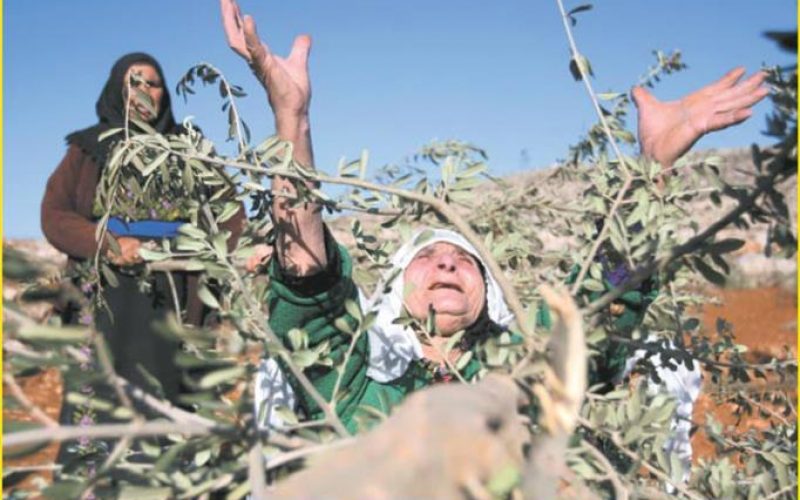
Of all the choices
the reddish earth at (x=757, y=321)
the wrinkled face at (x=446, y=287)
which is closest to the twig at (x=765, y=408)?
the wrinkled face at (x=446, y=287)

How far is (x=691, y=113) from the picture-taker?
5.29 ft

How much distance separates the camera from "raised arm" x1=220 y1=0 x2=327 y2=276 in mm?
1683

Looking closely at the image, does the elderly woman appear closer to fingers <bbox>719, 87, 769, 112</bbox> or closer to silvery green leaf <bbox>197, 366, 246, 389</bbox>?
fingers <bbox>719, 87, 769, 112</bbox>

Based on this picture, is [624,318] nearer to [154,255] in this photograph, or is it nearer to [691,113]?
[691,113]

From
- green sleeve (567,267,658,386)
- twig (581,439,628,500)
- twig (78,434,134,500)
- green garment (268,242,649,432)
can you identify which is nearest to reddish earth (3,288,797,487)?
green sleeve (567,267,658,386)

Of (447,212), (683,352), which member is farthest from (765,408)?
(447,212)

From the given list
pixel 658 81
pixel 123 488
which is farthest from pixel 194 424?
pixel 658 81

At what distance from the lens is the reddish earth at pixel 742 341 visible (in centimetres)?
593

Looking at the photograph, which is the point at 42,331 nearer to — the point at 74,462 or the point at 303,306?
the point at 74,462

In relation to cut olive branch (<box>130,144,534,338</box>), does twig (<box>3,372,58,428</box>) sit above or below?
below

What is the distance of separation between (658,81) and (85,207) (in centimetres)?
217

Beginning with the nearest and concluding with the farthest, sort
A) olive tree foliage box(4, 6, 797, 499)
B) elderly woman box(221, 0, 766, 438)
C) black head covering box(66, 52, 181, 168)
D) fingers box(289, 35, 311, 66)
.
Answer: olive tree foliage box(4, 6, 797, 499) < elderly woman box(221, 0, 766, 438) < fingers box(289, 35, 311, 66) < black head covering box(66, 52, 181, 168)

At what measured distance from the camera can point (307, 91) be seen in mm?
1811

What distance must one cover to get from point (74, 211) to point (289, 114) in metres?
1.98
